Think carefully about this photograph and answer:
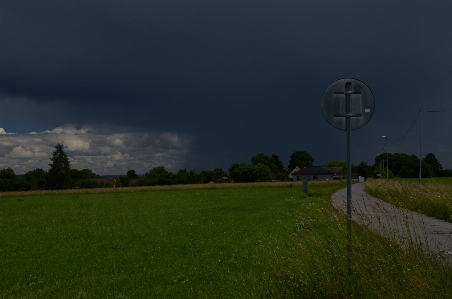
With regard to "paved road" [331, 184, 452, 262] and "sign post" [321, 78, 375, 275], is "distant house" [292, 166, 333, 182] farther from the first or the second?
"sign post" [321, 78, 375, 275]

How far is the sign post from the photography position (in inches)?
268

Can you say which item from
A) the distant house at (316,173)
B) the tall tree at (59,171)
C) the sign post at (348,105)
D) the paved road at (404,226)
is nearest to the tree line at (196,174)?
the tall tree at (59,171)

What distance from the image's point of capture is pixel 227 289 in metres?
7.22

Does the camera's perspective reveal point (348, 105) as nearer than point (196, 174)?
Yes

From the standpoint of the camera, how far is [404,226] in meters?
12.2

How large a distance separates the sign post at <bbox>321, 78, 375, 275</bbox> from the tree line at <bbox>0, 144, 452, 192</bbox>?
321 ft

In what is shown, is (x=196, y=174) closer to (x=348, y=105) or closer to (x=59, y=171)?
(x=59, y=171)

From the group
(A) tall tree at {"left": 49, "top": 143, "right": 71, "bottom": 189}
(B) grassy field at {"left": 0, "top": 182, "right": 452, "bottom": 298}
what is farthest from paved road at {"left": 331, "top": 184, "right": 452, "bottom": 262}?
(A) tall tree at {"left": 49, "top": 143, "right": 71, "bottom": 189}

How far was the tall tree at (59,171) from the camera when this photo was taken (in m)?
115

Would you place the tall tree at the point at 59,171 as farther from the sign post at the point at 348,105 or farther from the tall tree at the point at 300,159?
the sign post at the point at 348,105

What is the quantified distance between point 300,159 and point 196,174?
42995mm

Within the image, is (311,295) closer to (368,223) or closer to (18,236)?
(368,223)

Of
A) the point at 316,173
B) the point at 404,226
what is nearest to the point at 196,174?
the point at 316,173

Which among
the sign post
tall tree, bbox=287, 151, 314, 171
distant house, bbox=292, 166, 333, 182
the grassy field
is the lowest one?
the grassy field
